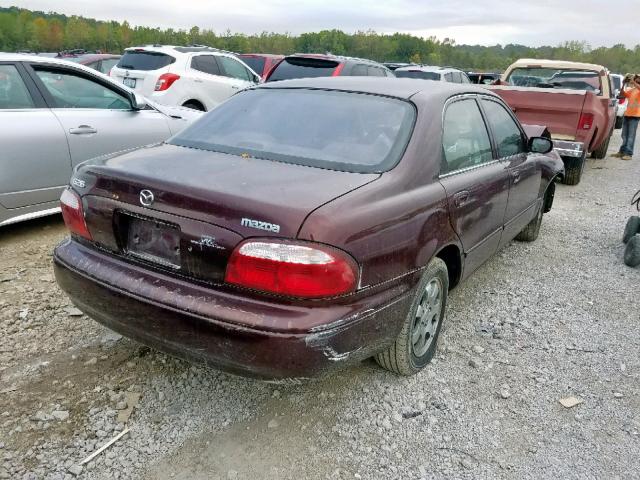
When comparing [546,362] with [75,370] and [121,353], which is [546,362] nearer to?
[121,353]

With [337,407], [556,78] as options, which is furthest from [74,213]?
[556,78]

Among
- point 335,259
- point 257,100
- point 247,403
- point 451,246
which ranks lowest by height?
point 247,403

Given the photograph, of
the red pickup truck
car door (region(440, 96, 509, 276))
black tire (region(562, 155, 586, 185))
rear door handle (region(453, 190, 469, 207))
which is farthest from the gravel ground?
black tire (region(562, 155, 586, 185))

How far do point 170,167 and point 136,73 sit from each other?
7.44 metres

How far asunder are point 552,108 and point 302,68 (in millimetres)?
3970

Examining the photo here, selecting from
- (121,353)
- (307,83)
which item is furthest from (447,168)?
(121,353)

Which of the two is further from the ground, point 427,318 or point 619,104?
point 619,104

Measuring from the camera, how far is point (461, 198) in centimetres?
306

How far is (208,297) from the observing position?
7.39 feet

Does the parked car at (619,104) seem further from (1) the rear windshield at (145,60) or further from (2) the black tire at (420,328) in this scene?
(2) the black tire at (420,328)

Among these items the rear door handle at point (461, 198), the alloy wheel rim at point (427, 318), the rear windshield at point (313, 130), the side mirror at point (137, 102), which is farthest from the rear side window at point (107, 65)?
the alloy wheel rim at point (427, 318)

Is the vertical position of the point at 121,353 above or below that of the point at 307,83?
below

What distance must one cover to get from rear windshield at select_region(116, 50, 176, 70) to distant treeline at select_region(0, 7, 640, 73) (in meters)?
78.4

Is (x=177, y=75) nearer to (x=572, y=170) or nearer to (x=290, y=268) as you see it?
(x=572, y=170)
